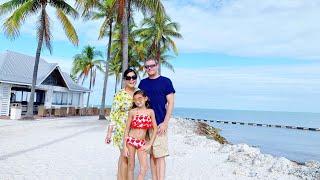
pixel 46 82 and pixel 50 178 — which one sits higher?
pixel 46 82

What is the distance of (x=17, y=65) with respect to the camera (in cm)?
3444

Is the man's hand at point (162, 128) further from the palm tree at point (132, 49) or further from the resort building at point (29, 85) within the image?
the palm tree at point (132, 49)

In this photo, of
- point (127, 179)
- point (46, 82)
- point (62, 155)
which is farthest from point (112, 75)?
point (127, 179)

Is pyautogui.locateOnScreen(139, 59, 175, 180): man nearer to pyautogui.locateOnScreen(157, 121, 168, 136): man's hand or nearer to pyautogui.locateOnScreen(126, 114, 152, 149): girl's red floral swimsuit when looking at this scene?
pyautogui.locateOnScreen(157, 121, 168, 136): man's hand

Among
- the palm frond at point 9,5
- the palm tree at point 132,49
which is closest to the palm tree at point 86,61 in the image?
the palm tree at point 132,49

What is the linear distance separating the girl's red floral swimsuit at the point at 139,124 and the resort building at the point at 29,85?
25.3 metres

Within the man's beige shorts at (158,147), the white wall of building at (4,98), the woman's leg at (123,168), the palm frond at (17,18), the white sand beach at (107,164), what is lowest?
the white sand beach at (107,164)

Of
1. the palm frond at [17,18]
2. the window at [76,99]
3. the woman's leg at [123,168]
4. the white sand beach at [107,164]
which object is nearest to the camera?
the woman's leg at [123,168]

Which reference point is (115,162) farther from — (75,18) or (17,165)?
(75,18)

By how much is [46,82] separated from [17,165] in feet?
94.0

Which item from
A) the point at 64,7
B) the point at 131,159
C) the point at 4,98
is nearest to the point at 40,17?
the point at 64,7

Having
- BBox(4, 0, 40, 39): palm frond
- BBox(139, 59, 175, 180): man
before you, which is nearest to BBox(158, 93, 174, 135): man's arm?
BBox(139, 59, 175, 180): man

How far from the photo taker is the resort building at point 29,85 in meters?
30.8

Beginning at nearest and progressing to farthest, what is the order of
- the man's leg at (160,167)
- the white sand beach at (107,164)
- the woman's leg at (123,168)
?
the man's leg at (160,167)
the woman's leg at (123,168)
the white sand beach at (107,164)
